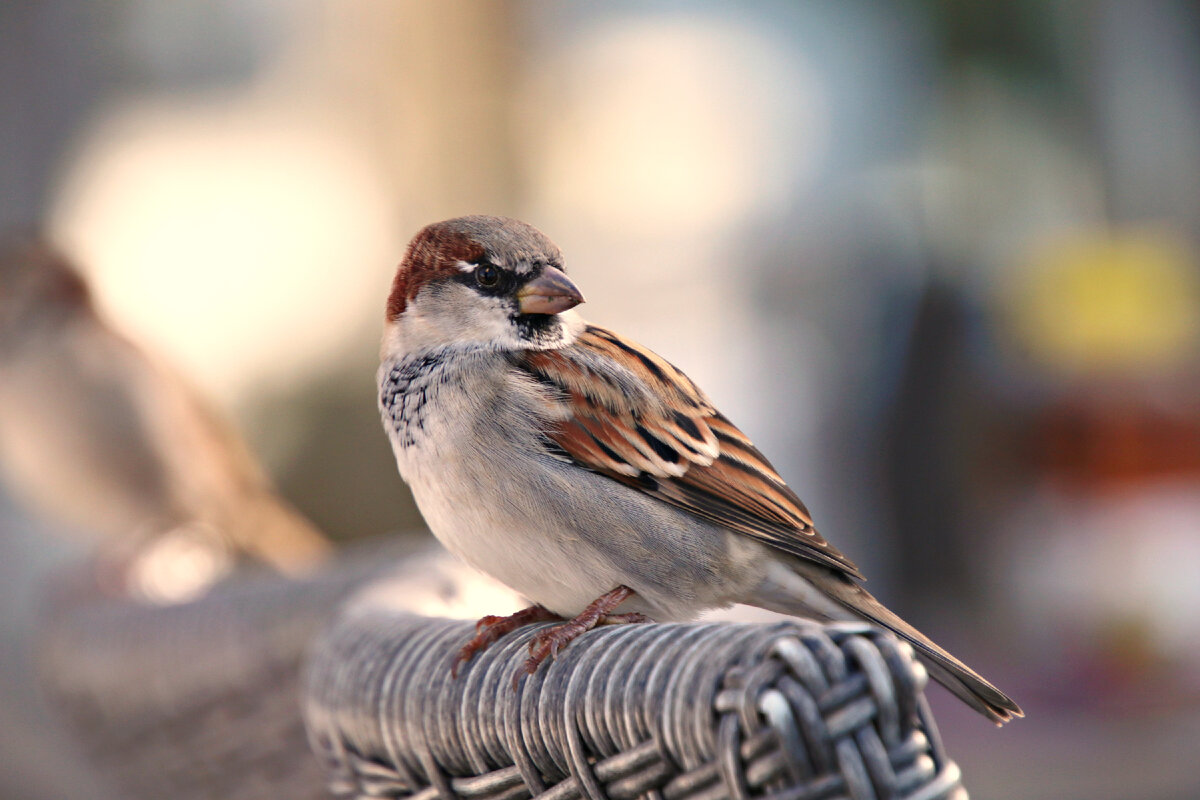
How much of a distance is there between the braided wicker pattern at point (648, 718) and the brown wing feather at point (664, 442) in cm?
A: 23

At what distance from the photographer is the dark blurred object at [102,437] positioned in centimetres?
270

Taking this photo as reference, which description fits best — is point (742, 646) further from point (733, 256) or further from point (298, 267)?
point (733, 256)

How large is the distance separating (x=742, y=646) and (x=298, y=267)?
11.4 feet

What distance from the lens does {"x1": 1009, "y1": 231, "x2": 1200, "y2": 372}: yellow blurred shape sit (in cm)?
389

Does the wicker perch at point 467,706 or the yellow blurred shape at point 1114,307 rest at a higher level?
the wicker perch at point 467,706

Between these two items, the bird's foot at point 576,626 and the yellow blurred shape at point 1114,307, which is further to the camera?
the yellow blurred shape at point 1114,307

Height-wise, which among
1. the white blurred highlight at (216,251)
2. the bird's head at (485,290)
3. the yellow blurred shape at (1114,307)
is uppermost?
the bird's head at (485,290)

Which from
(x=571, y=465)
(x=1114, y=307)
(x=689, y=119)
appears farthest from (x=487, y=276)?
(x=689, y=119)

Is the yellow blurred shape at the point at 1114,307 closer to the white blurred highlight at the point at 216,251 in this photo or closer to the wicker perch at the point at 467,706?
the white blurred highlight at the point at 216,251

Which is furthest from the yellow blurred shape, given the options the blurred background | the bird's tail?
the bird's tail

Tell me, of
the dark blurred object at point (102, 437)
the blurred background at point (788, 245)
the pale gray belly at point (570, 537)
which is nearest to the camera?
the pale gray belly at point (570, 537)

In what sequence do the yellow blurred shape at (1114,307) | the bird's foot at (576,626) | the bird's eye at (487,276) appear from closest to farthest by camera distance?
the bird's foot at (576,626) < the bird's eye at (487,276) < the yellow blurred shape at (1114,307)

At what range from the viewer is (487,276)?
3.92 feet

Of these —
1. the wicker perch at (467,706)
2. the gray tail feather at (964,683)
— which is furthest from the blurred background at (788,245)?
the gray tail feather at (964,683)
